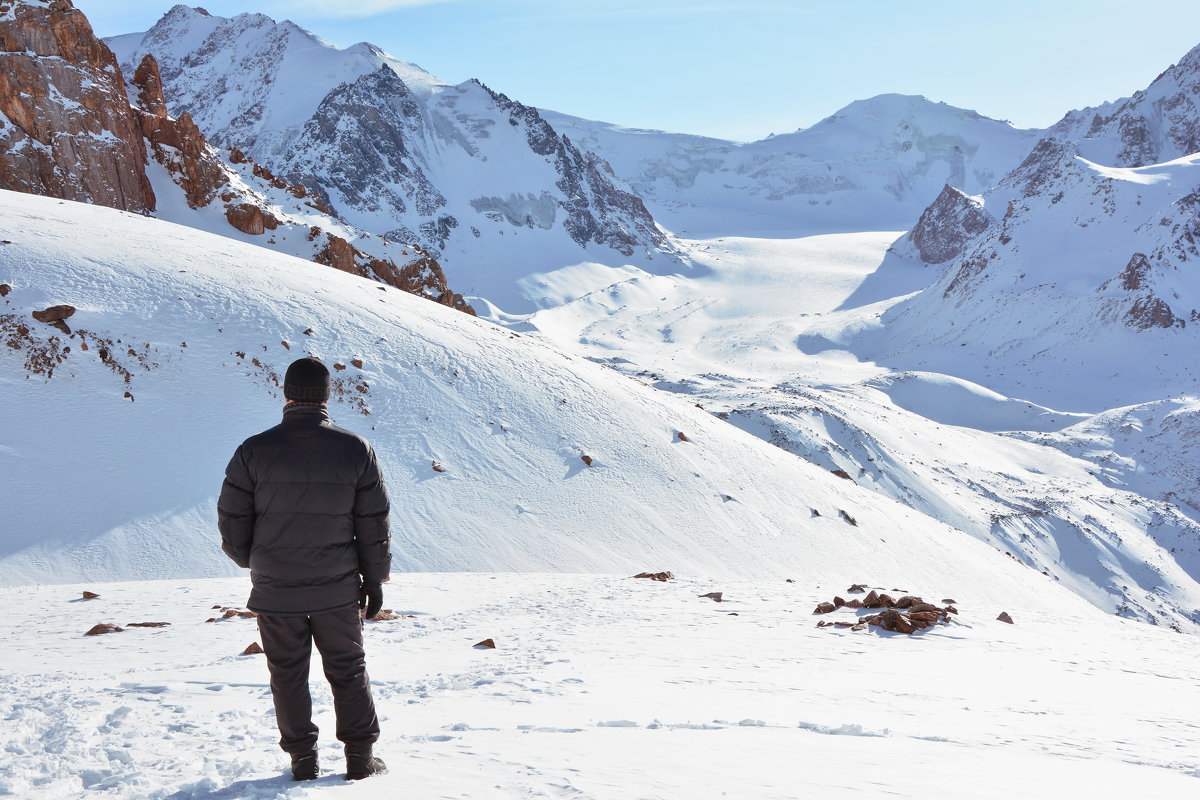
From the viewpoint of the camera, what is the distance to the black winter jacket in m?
4.56

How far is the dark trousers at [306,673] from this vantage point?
4.53m

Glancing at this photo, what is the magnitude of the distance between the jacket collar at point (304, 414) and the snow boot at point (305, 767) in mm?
1852

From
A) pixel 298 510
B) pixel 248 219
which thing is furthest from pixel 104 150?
pixel 298 510

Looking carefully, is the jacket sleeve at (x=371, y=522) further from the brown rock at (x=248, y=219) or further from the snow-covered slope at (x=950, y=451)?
the snow-covered slope at (x=950, y=451)

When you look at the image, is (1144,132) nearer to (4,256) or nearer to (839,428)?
(839,428)

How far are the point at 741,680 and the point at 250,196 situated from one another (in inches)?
1478

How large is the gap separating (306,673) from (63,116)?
38.9 meters

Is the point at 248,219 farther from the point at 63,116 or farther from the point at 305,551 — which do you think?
the point at 305,551

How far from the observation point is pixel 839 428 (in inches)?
1866

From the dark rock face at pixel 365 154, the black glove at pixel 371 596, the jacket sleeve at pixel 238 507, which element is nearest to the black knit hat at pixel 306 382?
the jacket sleeve at pixel 238 507

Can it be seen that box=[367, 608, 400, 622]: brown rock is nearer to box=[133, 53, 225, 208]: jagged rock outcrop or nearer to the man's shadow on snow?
the man's shadow on snow

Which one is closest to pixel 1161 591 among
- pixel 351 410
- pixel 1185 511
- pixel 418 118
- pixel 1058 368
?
pixel 1185 511

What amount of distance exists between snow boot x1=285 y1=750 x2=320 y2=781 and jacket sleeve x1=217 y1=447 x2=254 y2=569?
111 centimetres

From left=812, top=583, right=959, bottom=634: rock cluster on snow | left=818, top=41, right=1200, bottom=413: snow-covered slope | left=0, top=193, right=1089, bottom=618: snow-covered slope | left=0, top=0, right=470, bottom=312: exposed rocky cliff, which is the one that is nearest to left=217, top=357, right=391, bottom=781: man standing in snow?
left=812, top=583, right=959, bottom=634: rock cluster on snow
